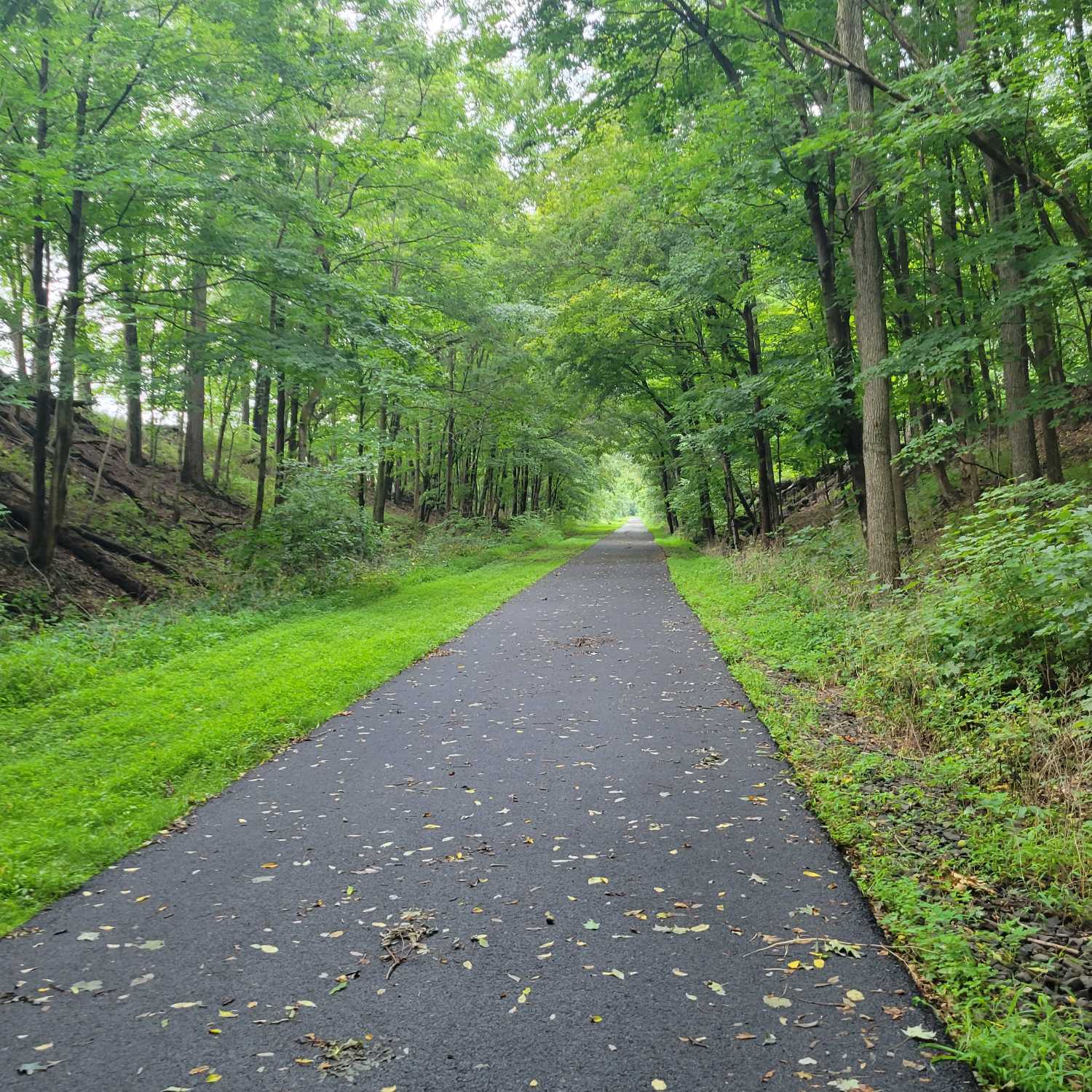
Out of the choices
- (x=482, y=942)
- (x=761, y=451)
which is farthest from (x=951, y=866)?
(x=761, y=451)

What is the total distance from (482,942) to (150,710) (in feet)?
14.8

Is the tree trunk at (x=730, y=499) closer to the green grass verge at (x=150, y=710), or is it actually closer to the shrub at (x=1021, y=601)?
the green grass verge at (x=150, y=710)

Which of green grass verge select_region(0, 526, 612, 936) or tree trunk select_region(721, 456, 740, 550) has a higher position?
tree trunk select_region(721, 456, 740, 550)

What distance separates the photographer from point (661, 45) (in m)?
11.0

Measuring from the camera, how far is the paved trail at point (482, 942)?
2.44m

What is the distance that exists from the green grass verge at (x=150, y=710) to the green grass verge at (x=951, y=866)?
4.01 metres

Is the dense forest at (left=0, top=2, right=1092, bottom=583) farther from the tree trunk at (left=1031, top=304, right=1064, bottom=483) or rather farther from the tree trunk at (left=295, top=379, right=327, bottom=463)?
the tree trunk at (left=295, top=379, right=327, bottom=463)

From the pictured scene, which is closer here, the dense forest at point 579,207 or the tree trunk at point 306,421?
the dense forest at point 579,207

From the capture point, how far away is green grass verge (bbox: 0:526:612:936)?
4.08 m

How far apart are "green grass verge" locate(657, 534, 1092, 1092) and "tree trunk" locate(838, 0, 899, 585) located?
3157mm

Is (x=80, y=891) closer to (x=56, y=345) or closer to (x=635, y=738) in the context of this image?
(x=635, y=738)

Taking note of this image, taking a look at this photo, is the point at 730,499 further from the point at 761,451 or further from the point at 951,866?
the point at 951,866

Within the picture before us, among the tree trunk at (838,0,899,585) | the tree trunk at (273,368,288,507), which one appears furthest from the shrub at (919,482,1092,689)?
the tree trunk at (273,368,288,507)

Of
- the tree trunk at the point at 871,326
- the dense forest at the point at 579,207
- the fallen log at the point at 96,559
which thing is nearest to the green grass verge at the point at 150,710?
the fallen log at the point at 96,559
